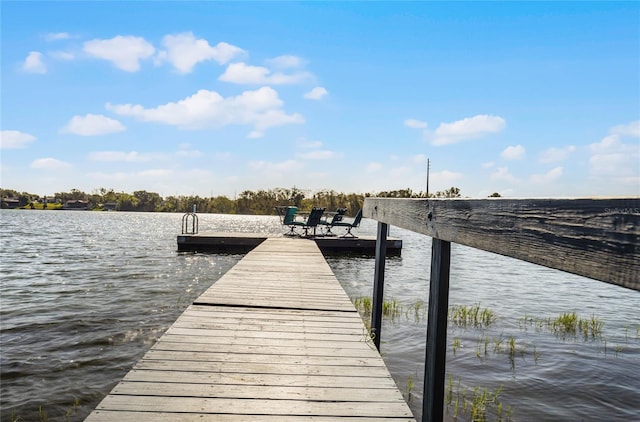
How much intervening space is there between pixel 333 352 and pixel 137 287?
24.0 ft

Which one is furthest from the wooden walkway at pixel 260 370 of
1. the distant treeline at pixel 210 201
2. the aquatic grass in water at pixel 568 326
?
the distant treeline at pixel 210 201

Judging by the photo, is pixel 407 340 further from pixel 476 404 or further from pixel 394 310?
pixel 476 404

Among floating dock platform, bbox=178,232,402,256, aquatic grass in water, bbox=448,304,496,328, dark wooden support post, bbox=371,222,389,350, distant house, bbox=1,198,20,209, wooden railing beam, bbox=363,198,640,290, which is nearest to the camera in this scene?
wooden railing beam, bbox=363,198,640,290

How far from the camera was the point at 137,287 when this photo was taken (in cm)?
890

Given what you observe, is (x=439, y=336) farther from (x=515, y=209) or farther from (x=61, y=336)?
(x=61, y=336)

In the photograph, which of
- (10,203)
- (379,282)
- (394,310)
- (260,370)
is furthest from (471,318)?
(10,203)

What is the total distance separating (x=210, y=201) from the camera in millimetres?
97312

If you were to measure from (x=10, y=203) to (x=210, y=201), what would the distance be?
212 feet

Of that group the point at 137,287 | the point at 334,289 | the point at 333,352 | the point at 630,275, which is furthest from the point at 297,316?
the point at 137,287

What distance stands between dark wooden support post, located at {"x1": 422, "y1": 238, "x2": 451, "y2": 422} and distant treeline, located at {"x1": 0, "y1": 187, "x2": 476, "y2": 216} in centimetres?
5551

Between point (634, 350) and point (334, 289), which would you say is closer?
point (334, 289)

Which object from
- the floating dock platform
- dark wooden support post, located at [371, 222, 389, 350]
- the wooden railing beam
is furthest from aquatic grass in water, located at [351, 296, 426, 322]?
the floating dock platform

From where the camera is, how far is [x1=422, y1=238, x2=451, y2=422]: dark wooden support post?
7.41 feet

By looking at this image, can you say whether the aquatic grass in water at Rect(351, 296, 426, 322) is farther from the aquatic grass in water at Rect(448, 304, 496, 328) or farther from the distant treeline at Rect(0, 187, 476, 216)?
the distant treeline at Rect(0, 187, 476, 216)
